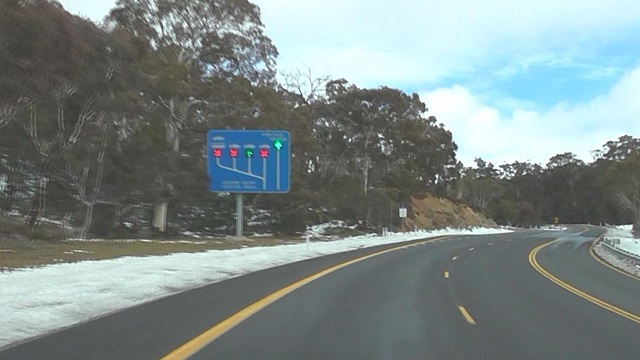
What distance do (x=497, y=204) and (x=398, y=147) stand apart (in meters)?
69.8

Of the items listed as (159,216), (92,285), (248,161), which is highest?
(248,161)

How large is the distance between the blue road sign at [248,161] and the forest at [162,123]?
2.31 meters

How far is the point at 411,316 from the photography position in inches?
471

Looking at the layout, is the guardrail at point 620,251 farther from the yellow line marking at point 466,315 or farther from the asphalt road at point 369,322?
the yellow line marking at point 466,315

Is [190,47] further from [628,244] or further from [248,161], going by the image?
[628,244]

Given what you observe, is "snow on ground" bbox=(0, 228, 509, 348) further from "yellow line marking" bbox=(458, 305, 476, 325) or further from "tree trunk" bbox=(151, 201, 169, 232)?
"tree trunk" bbox=(151, 201, 169, 232)

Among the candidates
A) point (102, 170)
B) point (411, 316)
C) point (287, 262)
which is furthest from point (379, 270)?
point (102, 170)

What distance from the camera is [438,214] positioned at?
88.2 m

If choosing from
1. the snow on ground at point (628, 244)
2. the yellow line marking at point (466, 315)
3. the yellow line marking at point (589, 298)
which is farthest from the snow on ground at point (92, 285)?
the snow on ground at point (628, 244)

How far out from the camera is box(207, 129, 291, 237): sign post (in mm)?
37500

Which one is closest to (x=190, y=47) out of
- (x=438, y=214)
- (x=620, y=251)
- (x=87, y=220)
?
(x=87, y=220)

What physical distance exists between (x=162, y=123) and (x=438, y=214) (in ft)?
176

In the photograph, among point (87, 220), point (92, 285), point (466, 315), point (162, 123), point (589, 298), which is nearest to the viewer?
point (466, 315)

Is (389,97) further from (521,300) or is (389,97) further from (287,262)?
(521,300)
